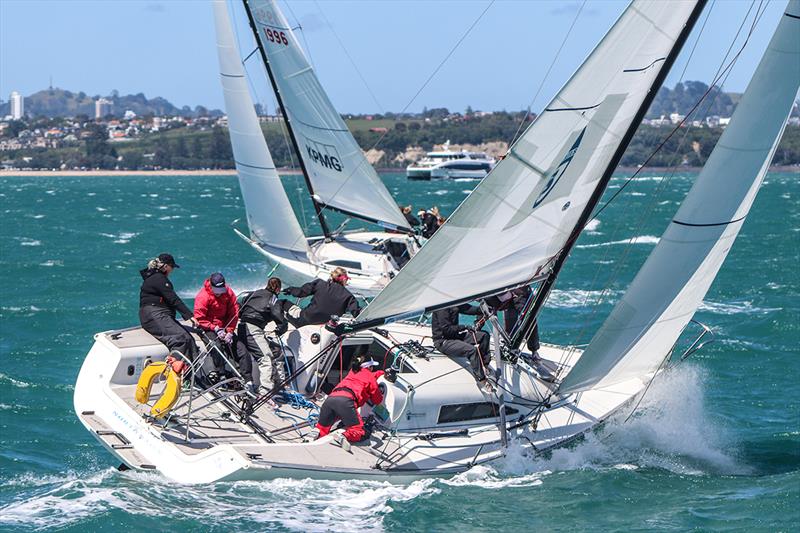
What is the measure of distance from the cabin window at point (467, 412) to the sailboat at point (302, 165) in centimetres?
1261

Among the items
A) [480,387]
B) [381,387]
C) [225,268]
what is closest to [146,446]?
[381,387]

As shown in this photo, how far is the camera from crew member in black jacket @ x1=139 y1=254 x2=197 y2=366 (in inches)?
517

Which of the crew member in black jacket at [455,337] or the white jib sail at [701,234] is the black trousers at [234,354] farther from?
the white jib sail at [701,234]

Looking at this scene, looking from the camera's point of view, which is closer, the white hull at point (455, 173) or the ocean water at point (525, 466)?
the ocean water at point (525, 466)

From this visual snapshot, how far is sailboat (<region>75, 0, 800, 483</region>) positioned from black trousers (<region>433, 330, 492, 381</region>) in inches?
4.5

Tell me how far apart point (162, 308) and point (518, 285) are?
405 centimetres

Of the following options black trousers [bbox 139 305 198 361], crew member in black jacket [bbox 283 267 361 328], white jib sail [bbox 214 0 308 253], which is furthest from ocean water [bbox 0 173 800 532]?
white jib sail [bbox 214 0 308 253]

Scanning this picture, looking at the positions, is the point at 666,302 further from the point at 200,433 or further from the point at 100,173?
the point at 100,173

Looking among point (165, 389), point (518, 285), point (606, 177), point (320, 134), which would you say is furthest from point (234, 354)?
point (320, 134)

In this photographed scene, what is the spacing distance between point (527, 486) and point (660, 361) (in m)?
2.29

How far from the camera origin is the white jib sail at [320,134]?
27.5 m

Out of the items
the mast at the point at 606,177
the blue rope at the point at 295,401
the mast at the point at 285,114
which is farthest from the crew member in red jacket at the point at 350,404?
the mast at the point at 285,114

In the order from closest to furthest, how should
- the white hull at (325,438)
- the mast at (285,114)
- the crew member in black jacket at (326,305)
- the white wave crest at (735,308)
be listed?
the white hull at (325,438), the crew member in black jacket at (326,305), the white wave crest at (735,308), the mast at (285,114)

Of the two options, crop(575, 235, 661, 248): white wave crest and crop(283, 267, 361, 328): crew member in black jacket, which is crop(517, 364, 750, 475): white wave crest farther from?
crop(575, 235, 661, 248): white wave crest
